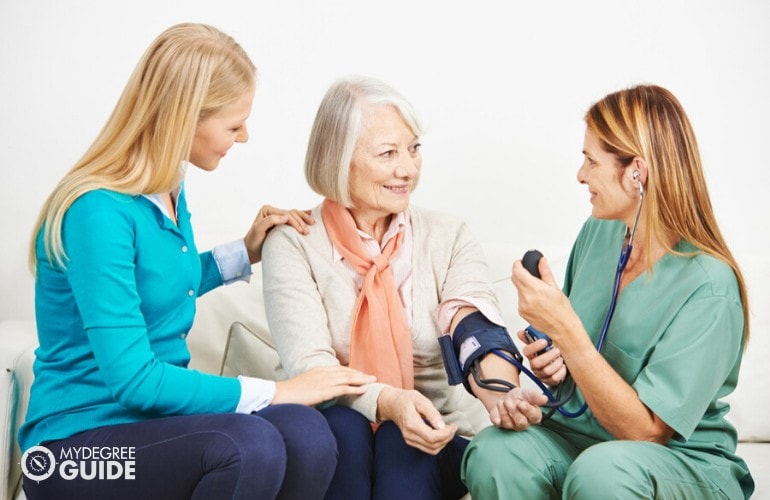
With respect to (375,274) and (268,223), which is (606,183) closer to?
(375,274)

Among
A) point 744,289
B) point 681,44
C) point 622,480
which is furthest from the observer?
point 681,44

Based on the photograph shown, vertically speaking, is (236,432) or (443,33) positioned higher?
(443,33)

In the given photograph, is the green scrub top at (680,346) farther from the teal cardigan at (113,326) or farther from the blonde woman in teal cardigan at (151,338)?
the teal cardigan at (113,326)

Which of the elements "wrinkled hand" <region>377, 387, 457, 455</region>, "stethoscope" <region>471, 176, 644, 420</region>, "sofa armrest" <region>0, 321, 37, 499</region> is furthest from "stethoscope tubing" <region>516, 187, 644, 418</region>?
"sofa armrest" <region>0, 321, 37, 499</region>

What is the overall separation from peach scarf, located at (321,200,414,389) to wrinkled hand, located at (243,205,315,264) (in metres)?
0.08

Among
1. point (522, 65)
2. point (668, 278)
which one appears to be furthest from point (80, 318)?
point (522, 65)

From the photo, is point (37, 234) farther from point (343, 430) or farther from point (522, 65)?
point (522, 65)

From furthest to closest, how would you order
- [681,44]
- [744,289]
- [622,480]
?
[681,44] < [744,289] < [622,480]

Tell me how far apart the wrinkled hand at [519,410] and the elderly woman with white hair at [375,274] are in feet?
0.39

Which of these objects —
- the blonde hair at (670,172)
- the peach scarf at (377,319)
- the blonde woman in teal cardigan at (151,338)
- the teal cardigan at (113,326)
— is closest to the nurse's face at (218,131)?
the blonde woman in teal cardigan at (151,338)

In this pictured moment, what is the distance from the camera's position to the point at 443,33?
284cm

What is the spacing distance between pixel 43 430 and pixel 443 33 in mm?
1723

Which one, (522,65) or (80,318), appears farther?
(522,65)

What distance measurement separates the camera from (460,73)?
2832mm
